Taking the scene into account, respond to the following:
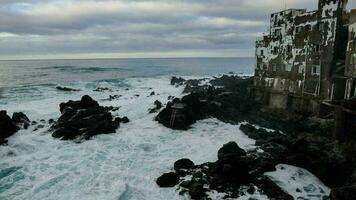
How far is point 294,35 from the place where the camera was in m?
36.2

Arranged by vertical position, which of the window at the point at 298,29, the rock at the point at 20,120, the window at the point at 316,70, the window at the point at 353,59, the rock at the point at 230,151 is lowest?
the rock at the point at 20,120

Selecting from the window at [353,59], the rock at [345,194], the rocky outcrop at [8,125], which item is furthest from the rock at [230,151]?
the rocky outcrop at [8,125]

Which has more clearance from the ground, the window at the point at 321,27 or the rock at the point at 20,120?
the window at the point at 321,27

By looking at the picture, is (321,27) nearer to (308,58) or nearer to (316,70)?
(308,58)

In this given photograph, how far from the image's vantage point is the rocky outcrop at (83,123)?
2962 cm

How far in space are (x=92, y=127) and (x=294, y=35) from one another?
23.2 metres

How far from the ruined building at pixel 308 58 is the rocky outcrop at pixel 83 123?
1798cm

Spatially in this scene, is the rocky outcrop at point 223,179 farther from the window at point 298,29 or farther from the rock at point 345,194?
the window at point 298,29

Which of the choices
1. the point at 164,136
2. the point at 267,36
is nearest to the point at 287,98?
the point at 267,36

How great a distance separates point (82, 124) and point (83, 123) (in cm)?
15

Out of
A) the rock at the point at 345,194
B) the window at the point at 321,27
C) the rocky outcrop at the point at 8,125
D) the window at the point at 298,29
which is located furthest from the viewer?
the window at the point at 298,29

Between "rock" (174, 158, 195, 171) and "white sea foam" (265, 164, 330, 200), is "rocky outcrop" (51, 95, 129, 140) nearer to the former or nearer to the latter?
"rock" (174, 158, 195, 171)

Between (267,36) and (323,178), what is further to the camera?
(267,36)

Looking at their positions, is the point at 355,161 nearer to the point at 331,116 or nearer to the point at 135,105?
the point at 331,116
